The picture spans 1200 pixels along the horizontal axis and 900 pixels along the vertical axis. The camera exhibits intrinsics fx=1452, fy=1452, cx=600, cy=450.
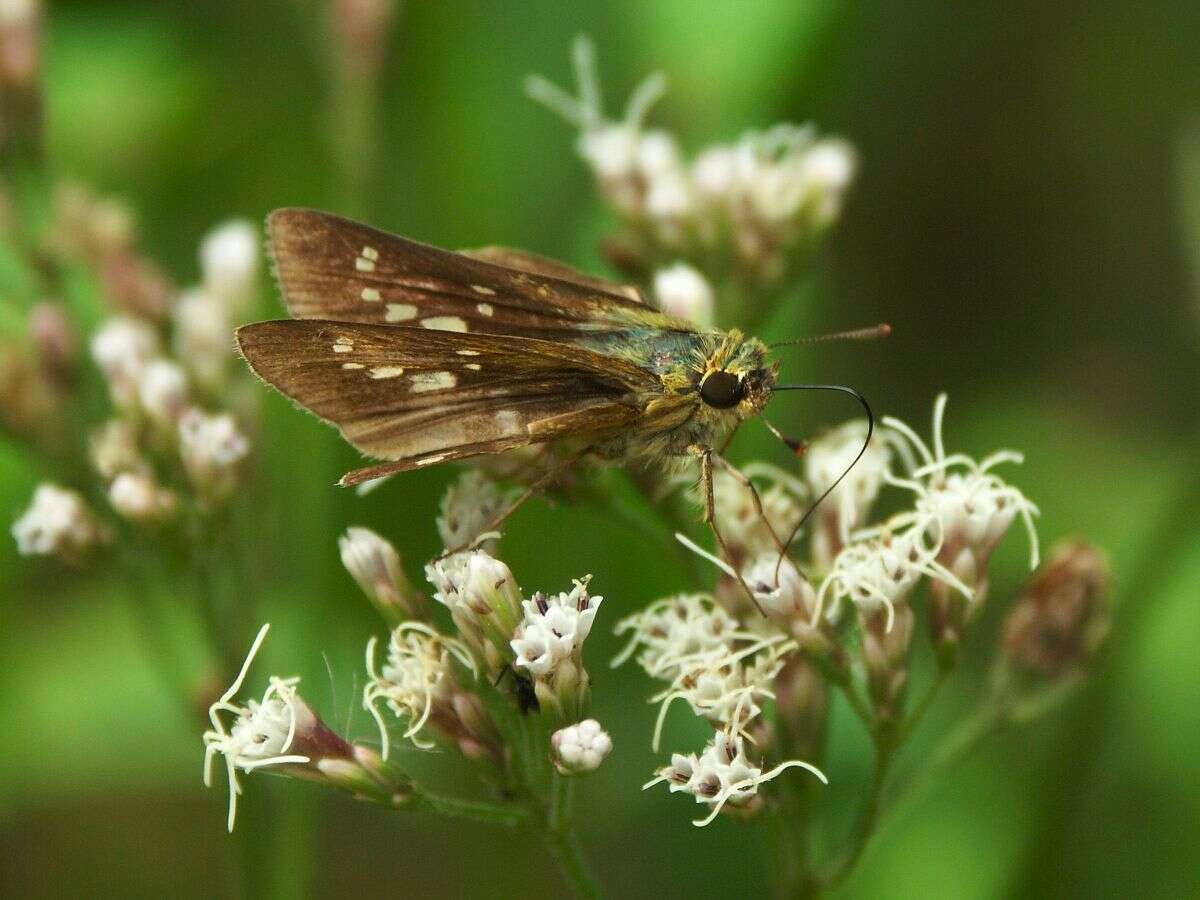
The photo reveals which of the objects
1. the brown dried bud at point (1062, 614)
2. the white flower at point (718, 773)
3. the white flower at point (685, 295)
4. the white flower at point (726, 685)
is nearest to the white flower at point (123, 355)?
the white flower at point (685, 295)

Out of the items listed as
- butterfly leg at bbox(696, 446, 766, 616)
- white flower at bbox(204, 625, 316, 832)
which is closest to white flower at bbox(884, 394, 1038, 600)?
butterfly leg at bbox(696, 446, 766, 616)

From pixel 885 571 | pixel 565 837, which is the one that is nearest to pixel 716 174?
pixel 885 571

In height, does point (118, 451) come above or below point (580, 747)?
above

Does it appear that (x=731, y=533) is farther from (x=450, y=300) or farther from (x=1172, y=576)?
(x=1172, y=576)

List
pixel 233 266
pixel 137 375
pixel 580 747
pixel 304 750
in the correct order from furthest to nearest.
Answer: pixel 233 266, pixel 137 375, pixel 304 750, pixel 580 747

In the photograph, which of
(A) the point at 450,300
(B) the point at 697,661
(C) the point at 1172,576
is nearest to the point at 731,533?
(B) the point at 697,661

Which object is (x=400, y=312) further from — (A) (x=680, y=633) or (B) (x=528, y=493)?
(A) (x=680, y=633)
